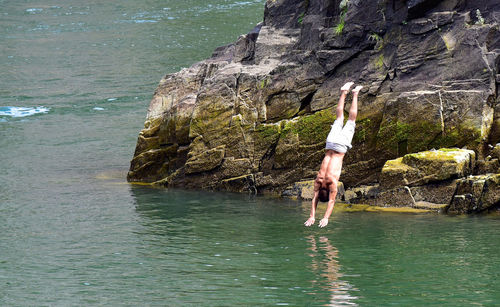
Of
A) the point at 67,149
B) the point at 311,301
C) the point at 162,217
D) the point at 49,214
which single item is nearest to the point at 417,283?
the point at 311,301

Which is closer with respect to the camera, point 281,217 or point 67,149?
point 281,217

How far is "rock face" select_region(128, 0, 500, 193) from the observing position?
21469 millimetres

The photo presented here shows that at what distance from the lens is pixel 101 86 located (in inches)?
1783

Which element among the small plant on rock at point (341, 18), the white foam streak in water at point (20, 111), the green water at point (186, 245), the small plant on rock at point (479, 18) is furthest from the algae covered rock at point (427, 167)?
the white foam streak in water at point (20, 111)

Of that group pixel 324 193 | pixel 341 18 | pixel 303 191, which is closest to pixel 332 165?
pixel 324 193

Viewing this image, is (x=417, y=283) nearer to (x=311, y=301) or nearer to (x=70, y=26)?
(x=311, y=301)

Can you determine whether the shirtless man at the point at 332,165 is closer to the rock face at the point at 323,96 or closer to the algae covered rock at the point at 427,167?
the algae covered rock at the point at 427,167

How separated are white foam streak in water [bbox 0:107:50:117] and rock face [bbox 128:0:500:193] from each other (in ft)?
50.6

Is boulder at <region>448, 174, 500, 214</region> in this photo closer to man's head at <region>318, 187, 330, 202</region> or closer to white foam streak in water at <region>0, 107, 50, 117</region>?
man's head at <region>318, 187, 330, 202</region>

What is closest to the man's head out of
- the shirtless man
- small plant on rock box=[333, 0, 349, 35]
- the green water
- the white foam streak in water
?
the shirtless man

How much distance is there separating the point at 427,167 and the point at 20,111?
25603 mm

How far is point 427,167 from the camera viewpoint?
20.5 metres

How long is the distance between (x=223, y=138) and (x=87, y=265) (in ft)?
29.8

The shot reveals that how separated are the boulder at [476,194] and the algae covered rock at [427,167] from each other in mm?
364
